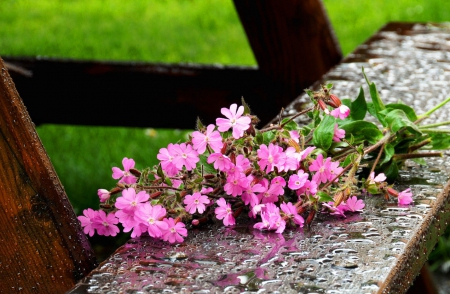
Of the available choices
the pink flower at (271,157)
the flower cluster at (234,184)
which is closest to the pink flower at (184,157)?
the flower cluster at (234,184)

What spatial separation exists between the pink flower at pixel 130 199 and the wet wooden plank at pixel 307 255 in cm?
7

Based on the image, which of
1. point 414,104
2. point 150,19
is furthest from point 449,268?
point 150,19

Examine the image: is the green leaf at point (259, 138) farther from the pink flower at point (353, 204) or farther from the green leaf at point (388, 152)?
the green leaf at point (388, 152)

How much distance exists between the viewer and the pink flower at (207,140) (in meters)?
1.28

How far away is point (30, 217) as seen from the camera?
1244 mm

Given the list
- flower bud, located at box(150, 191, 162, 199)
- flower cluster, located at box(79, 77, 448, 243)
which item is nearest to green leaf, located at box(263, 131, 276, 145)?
flower cluster, located at box(79, 77, 448, 243)

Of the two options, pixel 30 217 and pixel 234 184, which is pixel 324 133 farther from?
pixel 30 217

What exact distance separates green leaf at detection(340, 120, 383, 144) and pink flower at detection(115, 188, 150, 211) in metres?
0.46

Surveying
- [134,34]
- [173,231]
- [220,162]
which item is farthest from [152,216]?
[134,34]

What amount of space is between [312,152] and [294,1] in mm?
1824

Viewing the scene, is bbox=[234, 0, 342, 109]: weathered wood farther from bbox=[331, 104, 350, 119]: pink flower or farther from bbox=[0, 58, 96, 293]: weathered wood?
bbox=[0, 58, 96, 293]: weathered wood

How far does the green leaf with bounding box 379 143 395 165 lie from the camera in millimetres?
1475

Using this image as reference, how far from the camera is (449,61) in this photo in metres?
2.64

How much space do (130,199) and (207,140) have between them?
165 millimetres
